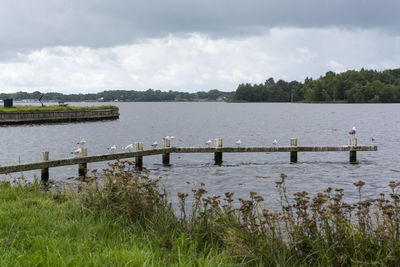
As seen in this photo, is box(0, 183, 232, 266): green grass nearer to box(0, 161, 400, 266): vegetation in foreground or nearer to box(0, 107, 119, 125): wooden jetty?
box(0, 161, 400, 266): vegetation in foreground

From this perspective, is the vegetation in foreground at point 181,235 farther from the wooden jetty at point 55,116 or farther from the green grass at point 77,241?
the wooden jetty at point 55,116

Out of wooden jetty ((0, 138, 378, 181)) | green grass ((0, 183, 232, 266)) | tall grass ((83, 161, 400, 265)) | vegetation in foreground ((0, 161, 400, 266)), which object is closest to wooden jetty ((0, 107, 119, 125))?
wooden jetty ((0, 138, 378, 181))

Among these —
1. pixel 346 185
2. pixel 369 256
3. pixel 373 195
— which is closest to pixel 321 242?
pixel 369 256

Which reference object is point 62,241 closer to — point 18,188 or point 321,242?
point 321,242

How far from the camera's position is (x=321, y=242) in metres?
6.50

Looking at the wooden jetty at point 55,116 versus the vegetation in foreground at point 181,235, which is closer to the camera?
the vegetation in foreground at point 181,235

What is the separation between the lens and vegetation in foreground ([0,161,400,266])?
5.81 m

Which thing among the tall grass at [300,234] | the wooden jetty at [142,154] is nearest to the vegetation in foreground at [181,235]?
the tall grass at [300,234]

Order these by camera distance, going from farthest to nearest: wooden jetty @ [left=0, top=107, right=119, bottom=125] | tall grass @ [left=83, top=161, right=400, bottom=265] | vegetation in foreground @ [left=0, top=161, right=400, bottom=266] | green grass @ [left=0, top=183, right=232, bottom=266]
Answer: wooden jetty @ [left=0, top=107, right=119, bottom=125] < tall grass @ [left=83, top=161, right=400, bottom=265] < vegetation in foreground @ [left=0, top=161, right=400, bottom=266] < green grass @ [left=0, top=183, right=232, bottom=266]

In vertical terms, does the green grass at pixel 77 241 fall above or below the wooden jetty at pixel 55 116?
below

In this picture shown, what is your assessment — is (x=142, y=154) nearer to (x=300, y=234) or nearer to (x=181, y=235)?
(x=181, y=235)

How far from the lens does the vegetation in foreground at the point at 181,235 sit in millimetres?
5812

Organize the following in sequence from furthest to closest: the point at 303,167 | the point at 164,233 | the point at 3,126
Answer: the point at 3,126
the point at 303,167
the point at 164,233

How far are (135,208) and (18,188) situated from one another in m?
4.57
